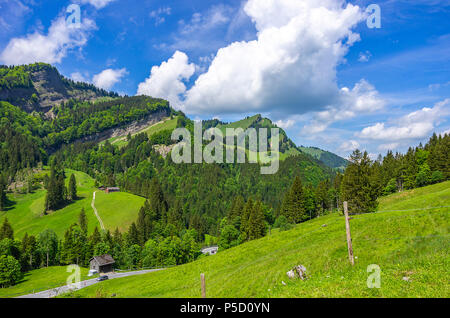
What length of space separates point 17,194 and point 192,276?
587 feet

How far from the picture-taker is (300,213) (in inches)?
3597

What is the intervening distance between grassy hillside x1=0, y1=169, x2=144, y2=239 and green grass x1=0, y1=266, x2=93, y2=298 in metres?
39.5

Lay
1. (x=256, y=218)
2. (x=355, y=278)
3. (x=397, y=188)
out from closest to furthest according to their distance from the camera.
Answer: (x=355, y=278)
(x=256, y=218)
(x=397, y=188)

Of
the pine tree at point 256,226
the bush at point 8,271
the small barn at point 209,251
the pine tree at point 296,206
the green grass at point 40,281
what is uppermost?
the pine tree at point 296,206

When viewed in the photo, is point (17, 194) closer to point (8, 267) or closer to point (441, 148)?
point (8, 267)

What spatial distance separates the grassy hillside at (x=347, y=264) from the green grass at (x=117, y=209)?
96188 millimetres

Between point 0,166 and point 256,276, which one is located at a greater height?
point 0,166

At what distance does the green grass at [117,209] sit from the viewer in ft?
425

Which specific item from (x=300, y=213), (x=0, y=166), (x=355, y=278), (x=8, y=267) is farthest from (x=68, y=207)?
(x=355, y=278)

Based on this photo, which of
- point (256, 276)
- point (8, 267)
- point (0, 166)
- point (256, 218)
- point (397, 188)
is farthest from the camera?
point (0, 166)

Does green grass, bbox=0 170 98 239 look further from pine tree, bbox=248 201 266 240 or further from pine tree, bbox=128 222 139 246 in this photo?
pine tree, bbox=248 201 266 240

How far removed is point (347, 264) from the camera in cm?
2166

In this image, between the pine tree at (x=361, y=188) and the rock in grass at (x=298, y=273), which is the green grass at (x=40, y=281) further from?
the pine tree at (x=361, y=188)

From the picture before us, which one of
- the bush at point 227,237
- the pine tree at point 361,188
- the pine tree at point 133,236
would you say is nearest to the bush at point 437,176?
the pine tree at point 361,188
